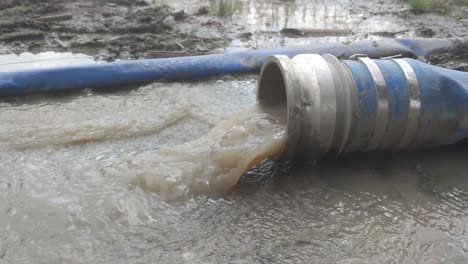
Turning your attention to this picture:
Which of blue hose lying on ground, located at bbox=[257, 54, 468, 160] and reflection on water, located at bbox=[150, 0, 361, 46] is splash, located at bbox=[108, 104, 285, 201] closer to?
blue hose lying on ground, located at bbox=[257, 54, 468, 160]

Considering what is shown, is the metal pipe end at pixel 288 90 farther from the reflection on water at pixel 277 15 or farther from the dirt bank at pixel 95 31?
the reflection on water at pixel 277 15

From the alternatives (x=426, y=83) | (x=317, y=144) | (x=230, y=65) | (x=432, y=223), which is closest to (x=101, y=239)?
(x=317, y=144)

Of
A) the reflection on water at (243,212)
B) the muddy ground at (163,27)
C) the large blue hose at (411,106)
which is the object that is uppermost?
the muddy ground at (163,27)

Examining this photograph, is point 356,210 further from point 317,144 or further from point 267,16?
point 267,16

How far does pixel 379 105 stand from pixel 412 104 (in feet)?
0.82

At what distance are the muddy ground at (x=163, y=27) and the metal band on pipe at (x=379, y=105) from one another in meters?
2.62

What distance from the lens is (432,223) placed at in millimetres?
2881

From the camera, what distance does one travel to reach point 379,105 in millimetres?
3113

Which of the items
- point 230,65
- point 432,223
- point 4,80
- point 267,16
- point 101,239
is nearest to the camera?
point 101,239

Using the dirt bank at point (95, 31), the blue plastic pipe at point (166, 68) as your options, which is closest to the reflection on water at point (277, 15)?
the dirt bank at point (95, 31)

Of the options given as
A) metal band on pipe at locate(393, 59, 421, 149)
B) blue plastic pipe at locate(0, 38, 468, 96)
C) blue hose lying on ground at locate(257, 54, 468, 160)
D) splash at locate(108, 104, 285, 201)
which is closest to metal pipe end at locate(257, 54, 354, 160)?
blue hose lying on ground at locate(257, 54, 468, 160)

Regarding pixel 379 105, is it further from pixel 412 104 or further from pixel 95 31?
pixel 95 31

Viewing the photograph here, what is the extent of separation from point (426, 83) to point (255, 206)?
4.82 ft

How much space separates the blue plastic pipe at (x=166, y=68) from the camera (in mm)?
4547
